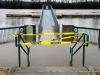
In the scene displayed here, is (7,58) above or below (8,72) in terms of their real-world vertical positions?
below

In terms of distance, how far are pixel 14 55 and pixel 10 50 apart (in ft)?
2.90

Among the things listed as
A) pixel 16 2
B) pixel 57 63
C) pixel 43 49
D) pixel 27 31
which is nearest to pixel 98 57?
pixel 57 63

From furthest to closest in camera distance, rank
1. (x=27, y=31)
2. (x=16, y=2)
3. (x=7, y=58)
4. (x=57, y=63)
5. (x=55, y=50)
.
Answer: (x=16, y=2)
(x=27, y=31)
(x=55, y=50)
(x=7, y=58)
(x=57, y=63)

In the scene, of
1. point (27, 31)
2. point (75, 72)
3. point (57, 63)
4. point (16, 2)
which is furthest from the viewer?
point (16, 2)

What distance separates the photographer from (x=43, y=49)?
881 centimetres

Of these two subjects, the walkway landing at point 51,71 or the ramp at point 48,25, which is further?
the ramp at point 48,25

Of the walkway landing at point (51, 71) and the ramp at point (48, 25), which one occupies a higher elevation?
the walkway landing at point (51, 71)

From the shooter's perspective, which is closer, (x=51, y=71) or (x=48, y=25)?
(x=51, y=71)

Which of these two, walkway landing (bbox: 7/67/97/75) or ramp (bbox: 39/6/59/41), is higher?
walkway landing (bbox: 7/67/97/75)

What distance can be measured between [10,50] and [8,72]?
173 inches

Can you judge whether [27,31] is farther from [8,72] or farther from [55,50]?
[8,72]

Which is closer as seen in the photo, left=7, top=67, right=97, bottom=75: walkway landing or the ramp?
left=7, top=67, right=97, bottom=75: walkway landing

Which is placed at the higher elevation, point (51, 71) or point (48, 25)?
point (51, 71)

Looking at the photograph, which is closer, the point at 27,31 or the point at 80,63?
the point at 80,63
